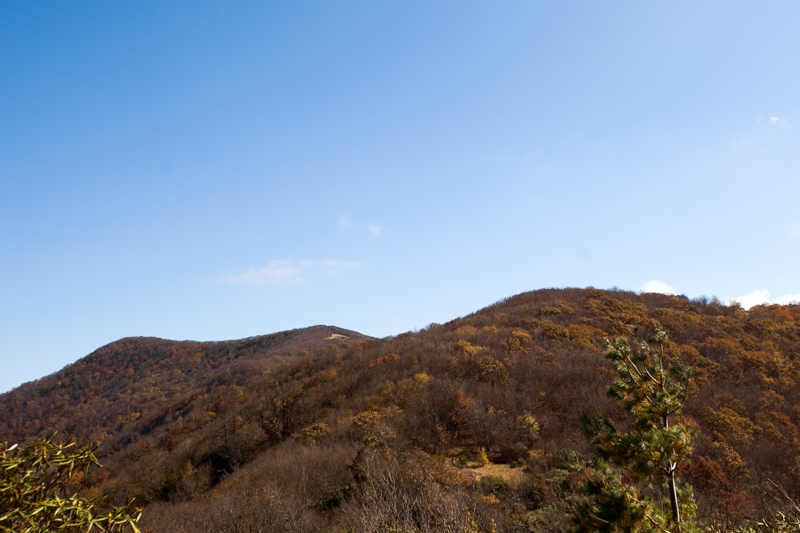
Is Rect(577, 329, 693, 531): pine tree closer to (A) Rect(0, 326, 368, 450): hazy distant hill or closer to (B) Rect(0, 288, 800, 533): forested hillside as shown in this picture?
(B) Rect(0, 288, 800, 533): forested hillside

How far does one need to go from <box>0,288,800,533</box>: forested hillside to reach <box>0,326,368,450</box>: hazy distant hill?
1106cm

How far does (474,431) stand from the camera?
56.6ft

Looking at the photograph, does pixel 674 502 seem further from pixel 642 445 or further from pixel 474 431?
pixel 474 431

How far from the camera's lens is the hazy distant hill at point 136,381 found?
51375mm

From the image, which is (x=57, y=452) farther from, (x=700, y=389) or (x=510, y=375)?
(x=700, y=389)

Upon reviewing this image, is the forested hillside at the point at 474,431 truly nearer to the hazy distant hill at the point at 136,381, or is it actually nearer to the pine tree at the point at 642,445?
the pine tree at the point at 642,445

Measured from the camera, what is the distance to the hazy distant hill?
169ft

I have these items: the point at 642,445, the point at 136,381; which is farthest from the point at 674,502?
the point at 136,381

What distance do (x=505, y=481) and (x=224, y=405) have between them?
105 ft

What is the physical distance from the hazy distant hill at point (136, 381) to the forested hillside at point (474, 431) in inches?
436

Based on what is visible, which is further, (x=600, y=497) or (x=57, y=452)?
(x=600, y=497)

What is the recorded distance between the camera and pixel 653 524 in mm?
4215

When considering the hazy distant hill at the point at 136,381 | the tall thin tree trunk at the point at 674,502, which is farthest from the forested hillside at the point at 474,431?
the hazy distant hill at the point at 136,381

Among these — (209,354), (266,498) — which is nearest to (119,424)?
(209,354)
